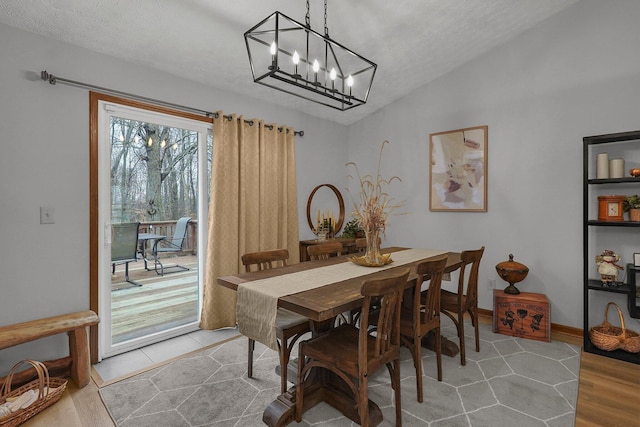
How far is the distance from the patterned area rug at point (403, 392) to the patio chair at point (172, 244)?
3.25 ft

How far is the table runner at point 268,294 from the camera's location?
69.7 inches

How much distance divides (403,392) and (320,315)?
1.14 m

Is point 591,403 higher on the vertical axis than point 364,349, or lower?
lower

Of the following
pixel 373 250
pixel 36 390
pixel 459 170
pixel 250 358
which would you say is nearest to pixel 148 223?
pixel 36 390

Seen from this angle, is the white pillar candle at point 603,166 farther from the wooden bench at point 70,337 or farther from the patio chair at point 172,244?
the wooden bench at point 70,337

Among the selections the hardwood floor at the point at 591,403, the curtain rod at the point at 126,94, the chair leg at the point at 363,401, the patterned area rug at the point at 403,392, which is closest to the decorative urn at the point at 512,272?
the patterned area rug at the point at 403,392

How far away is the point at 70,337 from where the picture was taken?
7.46 feet

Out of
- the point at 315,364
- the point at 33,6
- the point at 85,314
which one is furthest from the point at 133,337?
the point at 33,6

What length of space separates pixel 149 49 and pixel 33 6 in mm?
707

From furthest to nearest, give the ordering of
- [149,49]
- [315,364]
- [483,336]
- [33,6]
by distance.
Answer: [483,336], [149,49], [33,6], [315,364]

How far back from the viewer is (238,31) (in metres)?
2.65

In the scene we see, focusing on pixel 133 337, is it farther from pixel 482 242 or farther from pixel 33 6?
pixel 482 242

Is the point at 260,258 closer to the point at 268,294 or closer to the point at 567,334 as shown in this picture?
the point at 268,294

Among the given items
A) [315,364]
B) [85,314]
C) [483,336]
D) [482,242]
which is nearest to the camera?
[315,364]
